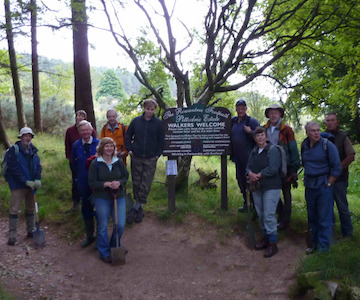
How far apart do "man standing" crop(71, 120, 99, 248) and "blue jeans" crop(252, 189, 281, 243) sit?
2850 mm

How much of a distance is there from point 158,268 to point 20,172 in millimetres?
2943

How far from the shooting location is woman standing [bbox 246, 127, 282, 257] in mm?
4988

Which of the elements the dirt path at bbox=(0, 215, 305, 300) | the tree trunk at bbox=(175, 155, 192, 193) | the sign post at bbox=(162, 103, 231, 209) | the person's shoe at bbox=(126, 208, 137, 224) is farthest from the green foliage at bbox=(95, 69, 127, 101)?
the dirt path at bbox=(0, 215, 305, 300)

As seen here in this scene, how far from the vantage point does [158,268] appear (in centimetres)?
511

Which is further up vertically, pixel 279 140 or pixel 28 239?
pixel 279 140

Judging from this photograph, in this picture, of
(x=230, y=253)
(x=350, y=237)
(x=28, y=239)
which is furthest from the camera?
(x=28, y=239)

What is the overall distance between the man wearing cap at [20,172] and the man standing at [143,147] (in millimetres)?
1746

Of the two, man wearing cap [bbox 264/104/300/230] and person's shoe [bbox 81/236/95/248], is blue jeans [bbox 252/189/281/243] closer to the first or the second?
man wearing cap [bbox 264/104/300/230]

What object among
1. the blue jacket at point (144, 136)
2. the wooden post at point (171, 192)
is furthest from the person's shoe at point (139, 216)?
the blue jacket at point (144, 136)

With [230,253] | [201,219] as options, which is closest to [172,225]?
[201,219]

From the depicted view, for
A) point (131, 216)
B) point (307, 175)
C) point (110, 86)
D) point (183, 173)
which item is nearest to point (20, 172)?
point (131, 216)

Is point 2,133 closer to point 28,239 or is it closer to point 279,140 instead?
point 28,239

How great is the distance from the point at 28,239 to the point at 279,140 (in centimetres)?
503

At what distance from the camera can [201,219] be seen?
21.2ft
